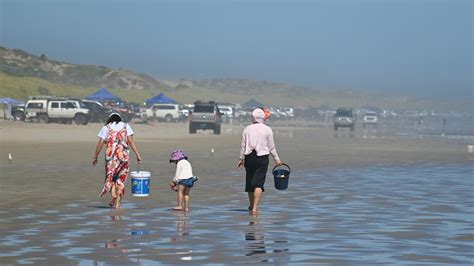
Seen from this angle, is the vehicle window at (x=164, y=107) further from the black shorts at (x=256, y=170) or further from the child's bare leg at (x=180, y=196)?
the black shorts at (x=256, y=170)

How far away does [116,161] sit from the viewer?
57.8 ft

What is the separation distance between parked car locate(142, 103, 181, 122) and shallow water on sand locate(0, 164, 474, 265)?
220 ft

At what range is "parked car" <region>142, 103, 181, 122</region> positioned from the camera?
292ft

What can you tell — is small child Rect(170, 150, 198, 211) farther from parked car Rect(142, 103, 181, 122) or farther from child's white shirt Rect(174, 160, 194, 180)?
parked car Rect(142, 103, 181, 122)

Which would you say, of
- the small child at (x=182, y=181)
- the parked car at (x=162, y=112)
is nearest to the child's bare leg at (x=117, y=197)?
the small child at (x=182, y=181)

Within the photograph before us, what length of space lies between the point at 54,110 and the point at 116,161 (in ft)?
162

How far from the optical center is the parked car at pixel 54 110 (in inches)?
2589

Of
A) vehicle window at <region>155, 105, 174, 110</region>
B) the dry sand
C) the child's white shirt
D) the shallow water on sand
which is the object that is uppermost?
vehicle window at <region>155, 105, 174, 110</region>

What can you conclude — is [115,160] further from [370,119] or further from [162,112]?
[370,119]

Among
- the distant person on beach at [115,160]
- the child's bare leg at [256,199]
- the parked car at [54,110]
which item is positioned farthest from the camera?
the parked car at [54,110]

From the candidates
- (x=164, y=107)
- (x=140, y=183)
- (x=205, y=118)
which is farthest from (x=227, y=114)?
(x=140, y=183)

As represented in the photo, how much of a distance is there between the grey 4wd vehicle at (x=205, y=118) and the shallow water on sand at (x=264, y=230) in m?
40.9

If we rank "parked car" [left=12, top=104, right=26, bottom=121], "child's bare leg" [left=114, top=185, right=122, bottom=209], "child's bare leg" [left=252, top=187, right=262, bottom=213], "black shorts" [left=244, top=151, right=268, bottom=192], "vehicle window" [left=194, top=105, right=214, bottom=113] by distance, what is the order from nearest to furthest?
"child's bare leg" [left=252, top=187, right=262, bottom=213]
"black shorts" [left=244, top=151, right=268, bottom=192]
"child's bare leg" [left=114, top=185, right=122, bottom=209]
"vehicle window" [left=194, top=105, right=214, bottom=113]
"parked car" [left=12, top=104, right=26, bottom=121]

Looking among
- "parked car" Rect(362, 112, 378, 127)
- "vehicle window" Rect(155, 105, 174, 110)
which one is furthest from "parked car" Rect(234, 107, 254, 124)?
"vehicle window" Rect(155, 105, 174, 110)
